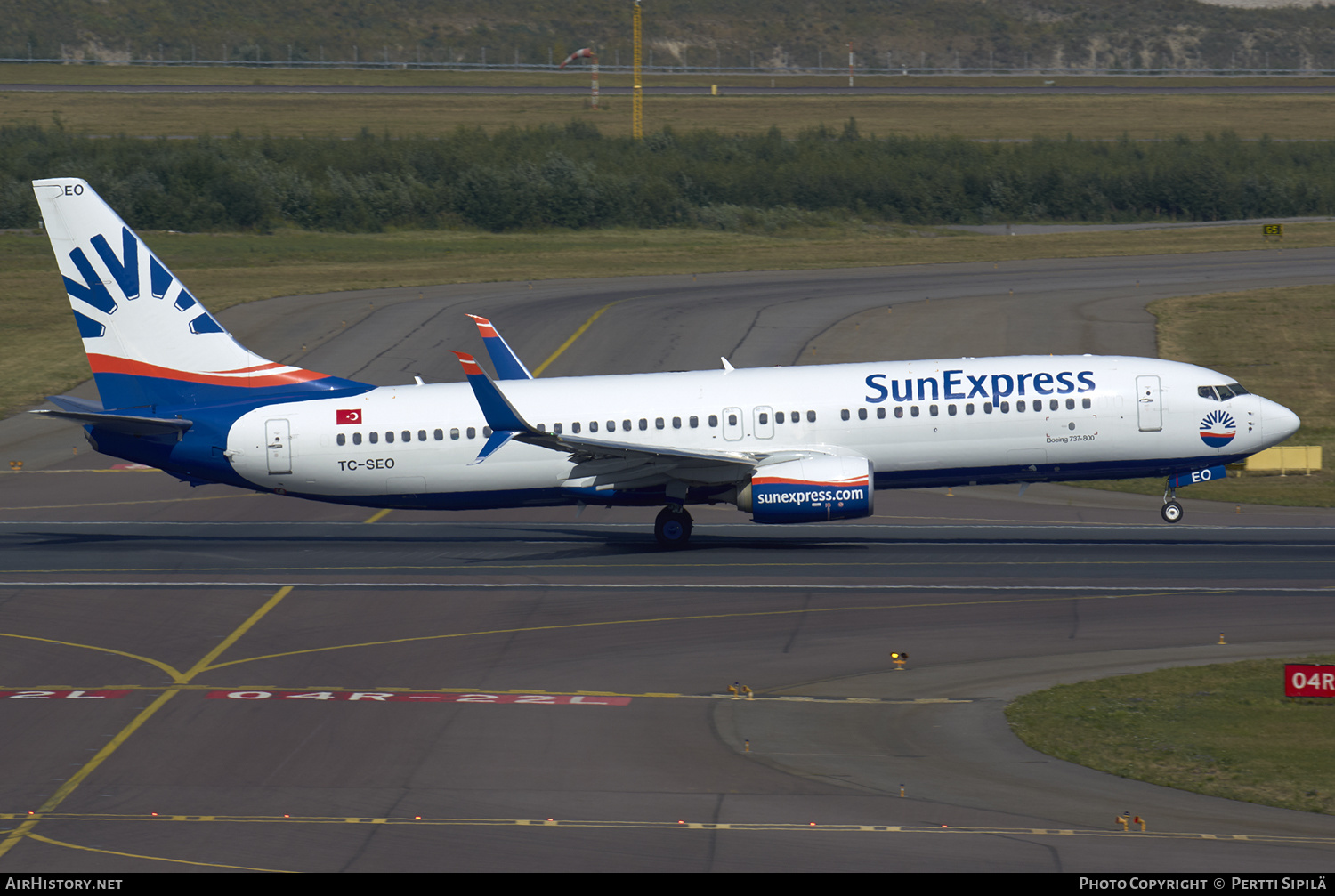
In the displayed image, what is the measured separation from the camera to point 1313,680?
25859 millimetres

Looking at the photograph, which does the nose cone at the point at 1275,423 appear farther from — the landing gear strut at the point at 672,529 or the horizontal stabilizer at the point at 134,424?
the horizontal stabilizer at the point at 134,424

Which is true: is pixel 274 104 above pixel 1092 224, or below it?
above

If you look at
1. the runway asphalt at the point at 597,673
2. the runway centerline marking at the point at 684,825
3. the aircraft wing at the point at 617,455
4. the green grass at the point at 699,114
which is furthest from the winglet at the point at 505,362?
the green grass at the point at 699,114

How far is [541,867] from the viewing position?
63.6 ft

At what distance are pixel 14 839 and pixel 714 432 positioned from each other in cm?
2243

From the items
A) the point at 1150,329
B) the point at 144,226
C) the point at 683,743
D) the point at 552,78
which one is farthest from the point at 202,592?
the point at 552,78

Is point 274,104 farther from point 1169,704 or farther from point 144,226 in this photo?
point 1169,704

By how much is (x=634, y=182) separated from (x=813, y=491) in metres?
86.3

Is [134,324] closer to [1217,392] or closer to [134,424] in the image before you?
[134,424]

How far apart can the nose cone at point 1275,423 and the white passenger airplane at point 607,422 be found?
54mm

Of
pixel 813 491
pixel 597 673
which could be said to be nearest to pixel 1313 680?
pixel 597 673

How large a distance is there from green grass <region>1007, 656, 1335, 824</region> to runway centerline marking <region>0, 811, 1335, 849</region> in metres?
1.09

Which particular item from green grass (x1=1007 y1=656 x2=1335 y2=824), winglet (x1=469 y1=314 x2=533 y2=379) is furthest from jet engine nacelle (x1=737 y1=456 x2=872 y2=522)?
green grass (x1=1007 y1=656 x2=1335 y2=824)

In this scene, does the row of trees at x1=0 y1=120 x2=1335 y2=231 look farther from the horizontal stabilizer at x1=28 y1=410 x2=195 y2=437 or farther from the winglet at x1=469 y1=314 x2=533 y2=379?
the horizontal stabilizer at x1=28 y1=410 x2=195 y2=437
